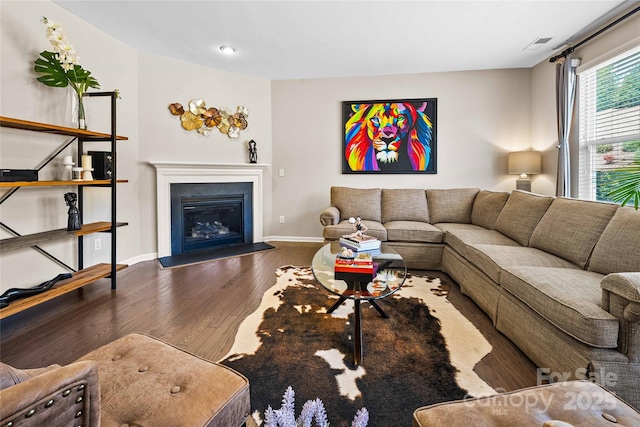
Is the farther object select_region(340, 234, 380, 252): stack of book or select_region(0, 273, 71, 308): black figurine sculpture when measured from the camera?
select_region(340, 234, 380, 252): stack of book

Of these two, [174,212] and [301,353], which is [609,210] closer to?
[301,353]

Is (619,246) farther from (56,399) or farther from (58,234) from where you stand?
(58,234)

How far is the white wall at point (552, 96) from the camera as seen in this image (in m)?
2.72

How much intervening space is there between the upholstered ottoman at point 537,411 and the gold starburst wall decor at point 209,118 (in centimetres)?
412

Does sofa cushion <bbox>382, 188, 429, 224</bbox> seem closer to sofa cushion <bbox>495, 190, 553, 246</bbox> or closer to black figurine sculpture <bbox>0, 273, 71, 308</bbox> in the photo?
sofa cushion <bbox>495, 190, 553, 246</bbox>

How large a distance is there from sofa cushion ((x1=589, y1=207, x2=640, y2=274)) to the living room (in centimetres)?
192

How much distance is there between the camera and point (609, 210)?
202 centimetres

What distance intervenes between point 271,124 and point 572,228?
3.92m

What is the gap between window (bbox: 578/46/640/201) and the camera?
2703 mm

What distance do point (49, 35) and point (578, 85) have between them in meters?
5.01

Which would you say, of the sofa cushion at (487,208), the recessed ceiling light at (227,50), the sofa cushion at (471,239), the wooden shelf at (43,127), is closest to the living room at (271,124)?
the wooden shelf at (43,127)

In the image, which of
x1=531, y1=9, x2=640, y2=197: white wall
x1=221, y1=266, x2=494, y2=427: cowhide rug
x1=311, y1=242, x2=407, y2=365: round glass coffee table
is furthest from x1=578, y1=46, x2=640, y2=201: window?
x1=311, y1=242, x2=407, y2=365: round glass coffee table

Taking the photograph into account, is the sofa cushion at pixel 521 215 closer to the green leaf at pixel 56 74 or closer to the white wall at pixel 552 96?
the white wall at pixel 552 96

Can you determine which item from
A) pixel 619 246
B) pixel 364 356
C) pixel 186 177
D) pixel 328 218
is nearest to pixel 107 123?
pixel 186 177
